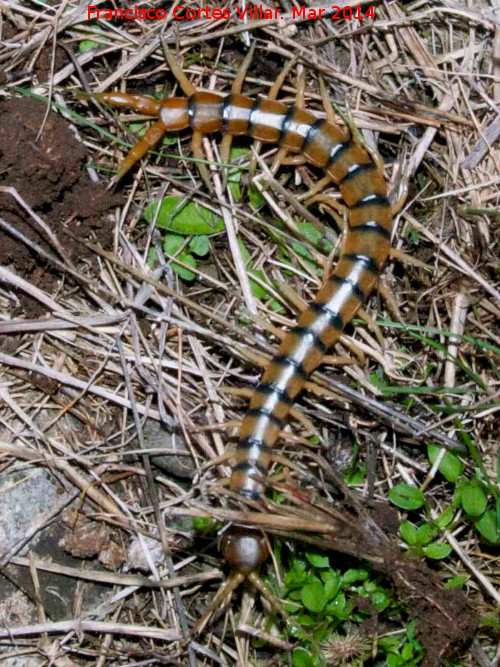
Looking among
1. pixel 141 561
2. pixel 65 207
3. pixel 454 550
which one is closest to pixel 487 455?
pixel 454 550

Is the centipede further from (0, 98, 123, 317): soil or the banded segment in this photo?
(0, 98, 123, 317): soil

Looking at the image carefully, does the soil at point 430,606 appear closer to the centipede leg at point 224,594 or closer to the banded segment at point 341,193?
the centipede leg at point 224,594

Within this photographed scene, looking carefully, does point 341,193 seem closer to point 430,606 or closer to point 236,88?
point 236,88

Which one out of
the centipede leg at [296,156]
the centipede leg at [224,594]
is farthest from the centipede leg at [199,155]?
the centipede leg at [224,594]

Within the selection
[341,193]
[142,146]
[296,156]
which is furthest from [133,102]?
[341,193]

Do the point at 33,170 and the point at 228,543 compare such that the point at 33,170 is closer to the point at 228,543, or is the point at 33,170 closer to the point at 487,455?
the point at 228,543
